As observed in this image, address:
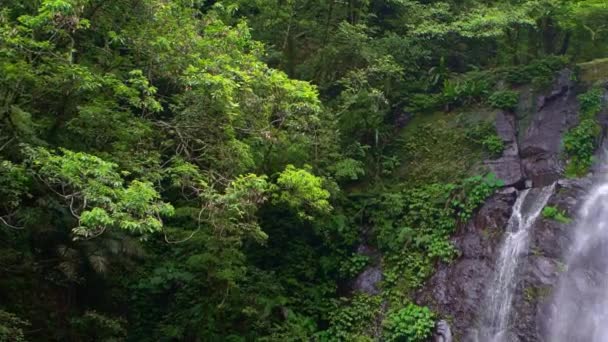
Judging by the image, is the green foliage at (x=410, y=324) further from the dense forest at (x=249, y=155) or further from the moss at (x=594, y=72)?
the moss at (x=594, y=72)

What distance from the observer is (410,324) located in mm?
10430

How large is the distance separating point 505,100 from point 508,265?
15.0 feet

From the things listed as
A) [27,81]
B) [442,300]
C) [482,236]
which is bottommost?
[442,300]

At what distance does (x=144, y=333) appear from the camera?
10516mm

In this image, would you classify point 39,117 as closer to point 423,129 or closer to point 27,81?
point 27,81

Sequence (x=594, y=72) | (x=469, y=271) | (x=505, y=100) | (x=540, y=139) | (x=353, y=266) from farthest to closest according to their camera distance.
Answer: (x=594, y=72) → (x=505, y=100) → (x=540, y=139) → (x=353, y=266) → (x=469, y=271)

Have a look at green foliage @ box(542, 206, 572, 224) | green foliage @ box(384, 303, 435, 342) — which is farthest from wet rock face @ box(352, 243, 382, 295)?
green foliage @ box(542, 206, 572, 224)

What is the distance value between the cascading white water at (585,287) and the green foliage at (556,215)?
0.24 m

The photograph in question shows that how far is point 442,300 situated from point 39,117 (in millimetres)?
7700

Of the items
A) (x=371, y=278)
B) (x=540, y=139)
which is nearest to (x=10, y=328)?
(x=371, y=278)

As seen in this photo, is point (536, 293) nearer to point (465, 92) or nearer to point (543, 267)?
point (543, 267)

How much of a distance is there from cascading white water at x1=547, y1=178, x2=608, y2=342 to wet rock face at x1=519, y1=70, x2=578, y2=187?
56.0 inches

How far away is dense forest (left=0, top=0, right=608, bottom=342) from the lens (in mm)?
7488

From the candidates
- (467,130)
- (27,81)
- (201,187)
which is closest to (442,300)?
(467,130)
